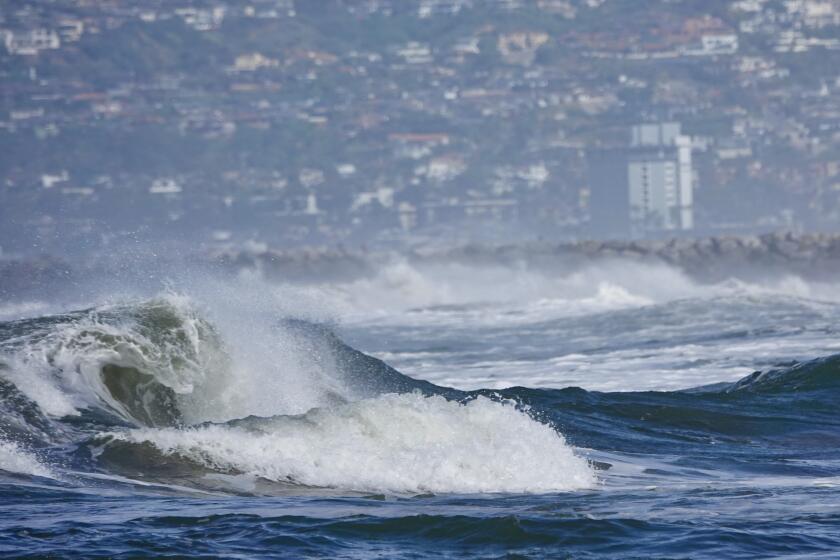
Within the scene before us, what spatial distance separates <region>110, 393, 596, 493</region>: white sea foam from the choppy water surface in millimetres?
18

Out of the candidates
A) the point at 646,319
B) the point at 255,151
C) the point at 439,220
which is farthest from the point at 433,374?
the point at 255,151

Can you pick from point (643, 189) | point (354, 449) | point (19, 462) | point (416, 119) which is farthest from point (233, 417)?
point (416, 119)

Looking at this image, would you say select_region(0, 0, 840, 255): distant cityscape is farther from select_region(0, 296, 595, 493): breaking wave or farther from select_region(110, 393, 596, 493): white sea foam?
select_region(110, 393, 596, 493): white sea foam

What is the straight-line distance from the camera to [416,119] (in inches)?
4712

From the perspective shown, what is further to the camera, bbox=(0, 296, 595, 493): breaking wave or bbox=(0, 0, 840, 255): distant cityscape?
bbox=(0, 0, 840, 255): distant cityscape

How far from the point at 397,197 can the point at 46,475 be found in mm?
97379

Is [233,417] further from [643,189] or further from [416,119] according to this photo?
[416,119]

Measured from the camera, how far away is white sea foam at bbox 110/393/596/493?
1068cm

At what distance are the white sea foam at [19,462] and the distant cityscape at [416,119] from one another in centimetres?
7293

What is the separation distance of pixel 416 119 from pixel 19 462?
359ft

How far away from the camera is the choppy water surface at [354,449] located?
9.14 meters

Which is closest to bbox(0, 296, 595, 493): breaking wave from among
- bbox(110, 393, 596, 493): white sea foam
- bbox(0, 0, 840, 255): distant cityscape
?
bbox(110, 393, 596, 493): white sea foam

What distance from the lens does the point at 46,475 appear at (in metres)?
10.6

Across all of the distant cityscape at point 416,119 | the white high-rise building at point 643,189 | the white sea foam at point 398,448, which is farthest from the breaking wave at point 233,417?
the white high-rise building at point 643,189
